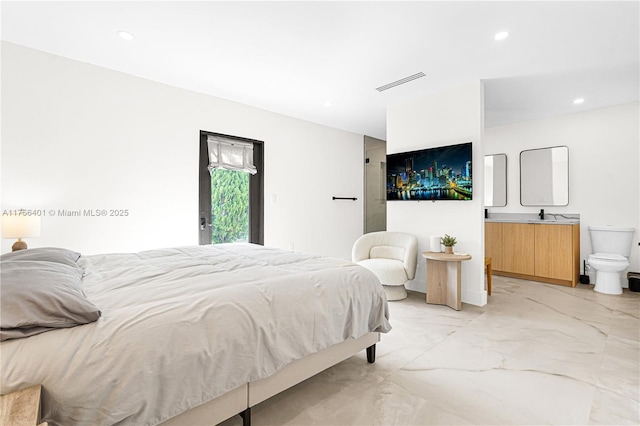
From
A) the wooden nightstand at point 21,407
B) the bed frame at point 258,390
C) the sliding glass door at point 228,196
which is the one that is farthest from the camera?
the sliding glass door at point 228,196

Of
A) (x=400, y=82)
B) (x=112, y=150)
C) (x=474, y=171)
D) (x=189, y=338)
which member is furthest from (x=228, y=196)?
(x=189, y=338)

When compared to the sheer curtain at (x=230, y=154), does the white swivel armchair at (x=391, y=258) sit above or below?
below

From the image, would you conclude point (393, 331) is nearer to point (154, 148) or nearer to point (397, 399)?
point (397, 399)

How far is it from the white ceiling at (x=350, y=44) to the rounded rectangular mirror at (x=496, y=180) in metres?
1.50

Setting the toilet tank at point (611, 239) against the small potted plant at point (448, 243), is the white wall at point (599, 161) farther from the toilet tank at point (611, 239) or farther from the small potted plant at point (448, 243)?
the small potted plant at point (448, 243)

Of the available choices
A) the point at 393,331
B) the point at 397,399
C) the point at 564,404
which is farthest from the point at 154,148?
the point at 564,404

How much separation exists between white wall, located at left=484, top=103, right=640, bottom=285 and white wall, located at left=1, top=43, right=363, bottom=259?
421 cm

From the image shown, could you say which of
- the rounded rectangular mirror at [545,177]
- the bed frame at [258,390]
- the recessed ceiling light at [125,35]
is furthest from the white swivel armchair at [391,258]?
the recessed ceiling light at [125,35]

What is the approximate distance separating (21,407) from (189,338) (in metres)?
0.49

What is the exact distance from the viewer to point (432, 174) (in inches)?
157

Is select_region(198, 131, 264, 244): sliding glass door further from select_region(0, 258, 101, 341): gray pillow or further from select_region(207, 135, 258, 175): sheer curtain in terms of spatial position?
select_region(0, 258, 101, 341): gray pillow

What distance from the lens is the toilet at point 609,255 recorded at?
3.97m

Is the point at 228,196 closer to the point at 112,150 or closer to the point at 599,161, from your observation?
the point at 112,150

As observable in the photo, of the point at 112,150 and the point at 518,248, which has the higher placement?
the point at 112,150
